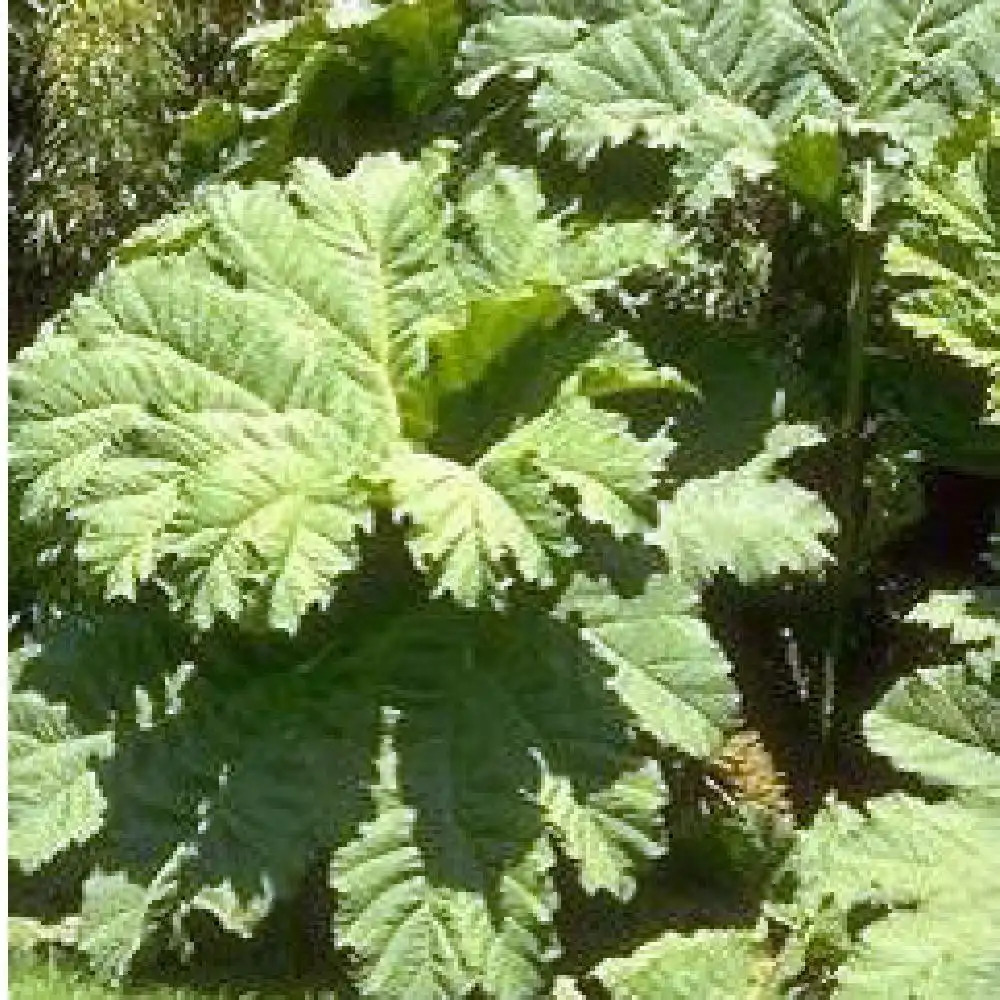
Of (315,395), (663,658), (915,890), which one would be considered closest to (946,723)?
(915,890)

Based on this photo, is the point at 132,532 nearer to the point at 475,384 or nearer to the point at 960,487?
the point at 475,384

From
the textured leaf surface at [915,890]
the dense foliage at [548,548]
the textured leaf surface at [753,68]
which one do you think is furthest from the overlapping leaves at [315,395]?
the textured leaf surface at [915,890]

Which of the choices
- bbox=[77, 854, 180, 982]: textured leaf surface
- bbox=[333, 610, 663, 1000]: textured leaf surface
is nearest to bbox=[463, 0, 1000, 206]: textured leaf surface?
bbox=[333, 610, 663, 1000]: textured leaf surface

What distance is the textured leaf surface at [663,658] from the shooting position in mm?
4148

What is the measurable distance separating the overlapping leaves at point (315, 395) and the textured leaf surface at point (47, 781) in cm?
34

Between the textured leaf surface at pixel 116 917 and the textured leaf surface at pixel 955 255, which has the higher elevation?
the textured leaf surface at pixel 955 255

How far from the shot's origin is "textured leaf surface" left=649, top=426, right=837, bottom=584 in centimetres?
433

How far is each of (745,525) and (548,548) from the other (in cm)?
51

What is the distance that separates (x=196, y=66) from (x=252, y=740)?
101 inches

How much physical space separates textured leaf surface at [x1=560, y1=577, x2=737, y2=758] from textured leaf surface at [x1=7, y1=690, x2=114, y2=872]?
0.80 metres

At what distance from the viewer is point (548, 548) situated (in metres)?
3.99

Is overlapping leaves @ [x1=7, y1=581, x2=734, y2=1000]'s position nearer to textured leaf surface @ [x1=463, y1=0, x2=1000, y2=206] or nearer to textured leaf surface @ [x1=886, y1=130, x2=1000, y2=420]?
textured leaf surface @ [x1=886, y1=130, x2=1000, y2=420]

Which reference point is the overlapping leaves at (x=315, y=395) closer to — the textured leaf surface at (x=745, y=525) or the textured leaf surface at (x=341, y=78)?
the textured leaf surface at (x=745, y=525)

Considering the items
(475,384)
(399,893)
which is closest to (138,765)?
(399,893)
